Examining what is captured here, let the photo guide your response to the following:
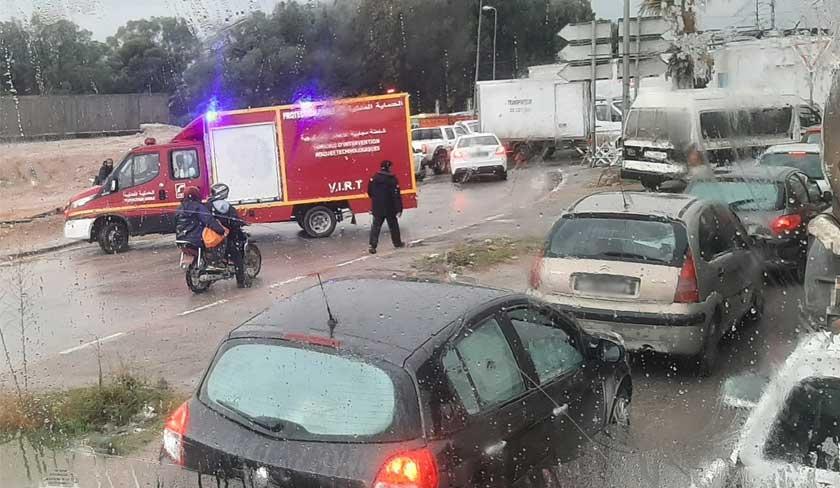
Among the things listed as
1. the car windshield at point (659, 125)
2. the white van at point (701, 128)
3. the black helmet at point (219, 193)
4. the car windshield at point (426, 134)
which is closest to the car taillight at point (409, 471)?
the black helmet at point (219, 193)

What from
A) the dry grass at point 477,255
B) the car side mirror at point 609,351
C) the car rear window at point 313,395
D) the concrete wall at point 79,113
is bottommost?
the dry grass at point 477,255

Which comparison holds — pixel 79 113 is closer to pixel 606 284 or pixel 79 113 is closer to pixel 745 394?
pixel 606 284

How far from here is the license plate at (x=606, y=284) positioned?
6.55m

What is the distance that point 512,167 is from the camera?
1243 inches

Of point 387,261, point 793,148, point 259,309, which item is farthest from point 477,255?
point 793,148

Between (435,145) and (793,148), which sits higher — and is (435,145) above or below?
below

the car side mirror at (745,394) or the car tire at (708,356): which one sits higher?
the car side mirror at (745,394)

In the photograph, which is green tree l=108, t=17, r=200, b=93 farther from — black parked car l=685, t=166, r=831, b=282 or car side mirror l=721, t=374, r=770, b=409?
car side mirror l=721, t=374, r=770, b=409

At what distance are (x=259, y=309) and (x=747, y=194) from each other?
18.8 ft

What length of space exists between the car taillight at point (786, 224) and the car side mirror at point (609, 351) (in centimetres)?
532

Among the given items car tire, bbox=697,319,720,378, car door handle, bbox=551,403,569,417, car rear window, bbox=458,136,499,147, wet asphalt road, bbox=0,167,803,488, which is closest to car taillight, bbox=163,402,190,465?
wet asphalt road, bbox=0,167,803,488

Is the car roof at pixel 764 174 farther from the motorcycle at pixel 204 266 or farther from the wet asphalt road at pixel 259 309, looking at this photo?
the motorcycle at pixel 204 266

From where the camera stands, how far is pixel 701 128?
16609 millimetres

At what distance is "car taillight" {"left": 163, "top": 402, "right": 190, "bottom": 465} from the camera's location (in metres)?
3.62
